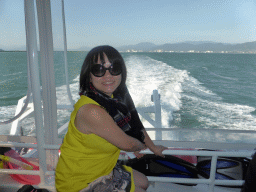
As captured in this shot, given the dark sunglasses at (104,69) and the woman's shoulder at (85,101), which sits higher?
the dark sunglasses at (104,69)

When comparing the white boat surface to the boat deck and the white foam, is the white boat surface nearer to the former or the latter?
the boat deck

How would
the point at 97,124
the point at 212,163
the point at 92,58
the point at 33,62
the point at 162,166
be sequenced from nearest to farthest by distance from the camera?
the point at 97,124, the point at 92,58, the point at 212,163, the point at 33,62, the point at 162,166

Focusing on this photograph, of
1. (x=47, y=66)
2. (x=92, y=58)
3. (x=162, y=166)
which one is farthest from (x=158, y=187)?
(x=47, y=66)

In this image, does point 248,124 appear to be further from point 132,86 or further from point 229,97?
point 229,97

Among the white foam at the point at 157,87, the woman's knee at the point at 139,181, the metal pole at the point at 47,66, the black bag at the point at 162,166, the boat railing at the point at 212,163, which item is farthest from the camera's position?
the white foam at the point at 157,87

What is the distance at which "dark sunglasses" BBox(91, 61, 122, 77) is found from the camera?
0.95 m

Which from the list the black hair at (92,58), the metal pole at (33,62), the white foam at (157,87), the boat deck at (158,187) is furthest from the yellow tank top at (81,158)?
the white foam at (157,87)

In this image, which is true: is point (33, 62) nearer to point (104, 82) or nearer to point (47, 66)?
point (47, 66)

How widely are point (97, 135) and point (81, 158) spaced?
0.45 ft

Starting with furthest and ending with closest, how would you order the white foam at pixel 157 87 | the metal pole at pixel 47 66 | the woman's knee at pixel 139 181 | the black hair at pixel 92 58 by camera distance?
the white foam at pixel 157 87, the metal pole at pixel 47 66, the woman's knee at pixel 139 181, the black hair at pixel 92 58

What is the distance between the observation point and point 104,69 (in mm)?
953

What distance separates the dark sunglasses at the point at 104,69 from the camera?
37.3 inches

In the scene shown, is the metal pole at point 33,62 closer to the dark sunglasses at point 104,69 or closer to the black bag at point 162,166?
the dark sunglasses at point 104,69

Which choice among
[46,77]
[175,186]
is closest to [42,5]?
[46,77]
